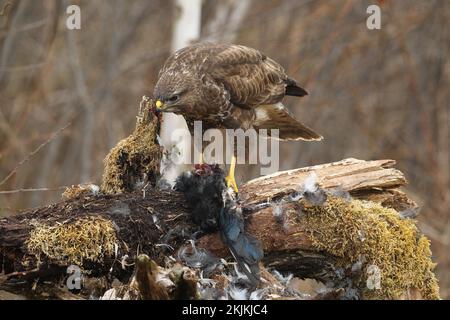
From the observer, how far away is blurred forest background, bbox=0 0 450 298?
10.1 m

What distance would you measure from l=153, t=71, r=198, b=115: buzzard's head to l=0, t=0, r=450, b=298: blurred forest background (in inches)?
160

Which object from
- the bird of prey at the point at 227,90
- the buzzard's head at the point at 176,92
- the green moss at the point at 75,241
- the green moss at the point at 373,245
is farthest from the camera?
the bird of prey at the point at 227,90

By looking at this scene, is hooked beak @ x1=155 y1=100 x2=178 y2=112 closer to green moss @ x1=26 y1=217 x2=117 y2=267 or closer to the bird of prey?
the bird of prey

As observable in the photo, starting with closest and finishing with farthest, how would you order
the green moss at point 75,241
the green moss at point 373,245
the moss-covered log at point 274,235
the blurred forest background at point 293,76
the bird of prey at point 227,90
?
the green moss at point 75,241 < the moss-covered log at point 274,235 < the green moss at point 373,245 < the bird of prey at point 227,90 < the blurred forest background at point 293,76

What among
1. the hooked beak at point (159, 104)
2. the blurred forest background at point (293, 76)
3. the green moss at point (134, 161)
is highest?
the blurred forest background at point (293, 76)

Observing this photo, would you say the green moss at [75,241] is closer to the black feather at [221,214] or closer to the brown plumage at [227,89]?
the black feather at [221,214]

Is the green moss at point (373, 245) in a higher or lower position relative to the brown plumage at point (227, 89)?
lower

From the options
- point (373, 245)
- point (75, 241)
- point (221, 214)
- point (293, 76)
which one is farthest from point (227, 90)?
point (293, 76)

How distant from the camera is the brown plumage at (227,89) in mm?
5137

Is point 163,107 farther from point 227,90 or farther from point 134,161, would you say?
point 227,90

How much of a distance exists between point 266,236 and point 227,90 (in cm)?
154

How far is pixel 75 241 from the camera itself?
3.98 m

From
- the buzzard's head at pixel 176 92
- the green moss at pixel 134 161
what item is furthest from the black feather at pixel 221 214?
the buzzard's head at pixel 176 92

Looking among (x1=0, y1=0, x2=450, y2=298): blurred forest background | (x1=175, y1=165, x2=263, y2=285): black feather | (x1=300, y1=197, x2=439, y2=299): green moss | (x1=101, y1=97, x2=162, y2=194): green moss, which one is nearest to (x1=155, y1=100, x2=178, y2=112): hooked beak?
(x1=101, y1=97, x2=162, y2=194): green moss
